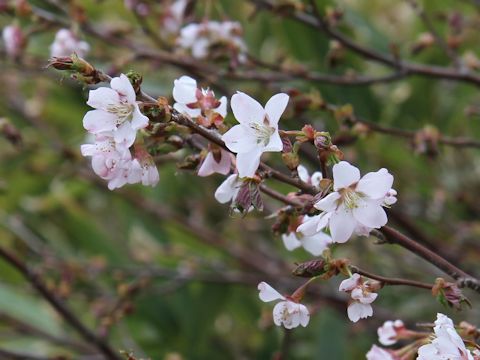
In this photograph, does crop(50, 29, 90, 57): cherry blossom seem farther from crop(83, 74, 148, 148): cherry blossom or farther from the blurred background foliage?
crop(83, 74, 148, 148): cherry blossom

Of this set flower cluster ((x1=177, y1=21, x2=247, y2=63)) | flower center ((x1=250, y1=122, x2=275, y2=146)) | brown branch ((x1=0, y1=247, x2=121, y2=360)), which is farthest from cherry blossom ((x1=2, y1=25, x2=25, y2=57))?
flower center ((x1=250, y1=122, x2=275, y2=146))

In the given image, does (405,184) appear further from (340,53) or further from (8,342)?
(8,342)

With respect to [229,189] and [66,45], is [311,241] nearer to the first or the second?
[229,189]

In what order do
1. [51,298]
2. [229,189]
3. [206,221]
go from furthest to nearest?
[206,221] < [51,298] < [229,189]

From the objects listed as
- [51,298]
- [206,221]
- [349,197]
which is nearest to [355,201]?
[349,197]

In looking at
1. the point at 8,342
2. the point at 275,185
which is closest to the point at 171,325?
the point at 8,342

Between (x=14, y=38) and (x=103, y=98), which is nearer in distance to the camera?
(x=103, y=98)
